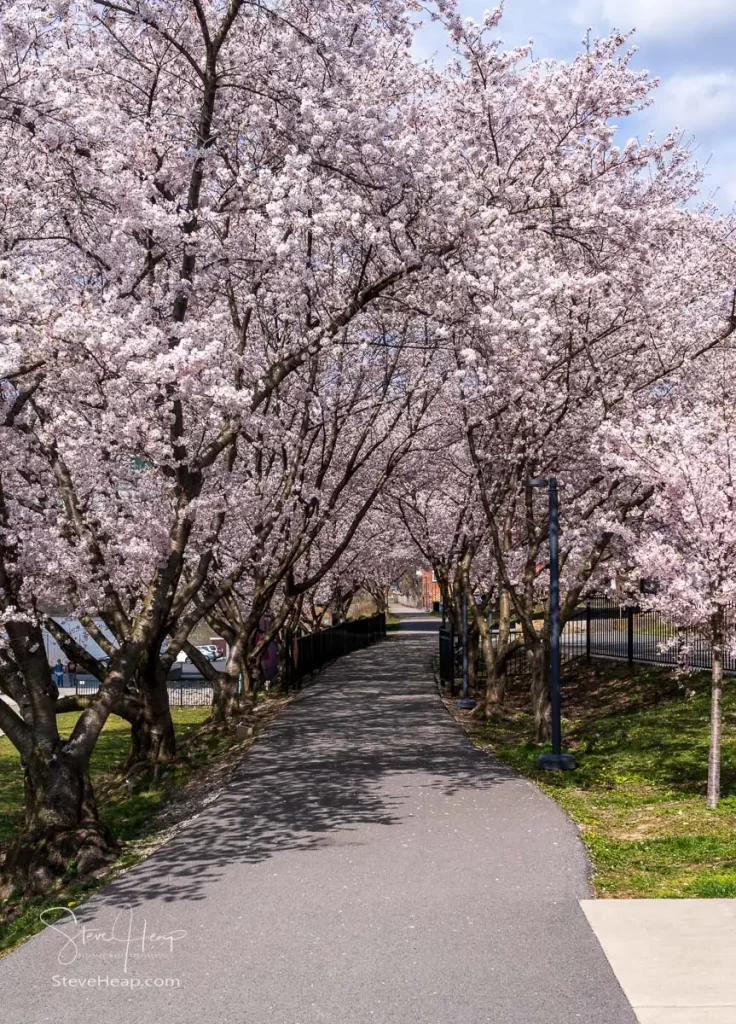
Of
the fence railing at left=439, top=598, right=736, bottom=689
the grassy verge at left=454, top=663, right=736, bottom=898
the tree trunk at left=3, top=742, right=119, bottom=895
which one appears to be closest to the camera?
the grassy verge at left=454, top=663, right=736, bottom=898

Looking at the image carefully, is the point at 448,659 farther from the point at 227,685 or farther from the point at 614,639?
the point at 227,685

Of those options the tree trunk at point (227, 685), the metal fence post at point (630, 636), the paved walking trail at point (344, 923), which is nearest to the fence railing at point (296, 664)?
the tree trunk at point (227, 685)

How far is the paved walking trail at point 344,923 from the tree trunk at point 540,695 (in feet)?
12.9

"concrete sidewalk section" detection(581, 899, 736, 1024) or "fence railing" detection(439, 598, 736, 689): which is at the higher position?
"fence railing" detection(439, 598, 736, 689)

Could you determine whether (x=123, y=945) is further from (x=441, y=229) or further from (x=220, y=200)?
(x=220, y=200)

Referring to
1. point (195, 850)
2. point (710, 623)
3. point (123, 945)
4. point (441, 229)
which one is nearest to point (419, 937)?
point (123, 945)

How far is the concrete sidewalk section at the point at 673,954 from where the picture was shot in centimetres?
536

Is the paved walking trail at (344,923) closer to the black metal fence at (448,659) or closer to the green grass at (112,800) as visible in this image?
the green grass at (112,800)

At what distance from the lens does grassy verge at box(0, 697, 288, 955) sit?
8891 mm

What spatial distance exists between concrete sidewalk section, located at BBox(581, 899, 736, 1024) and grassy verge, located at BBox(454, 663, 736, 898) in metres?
0.51

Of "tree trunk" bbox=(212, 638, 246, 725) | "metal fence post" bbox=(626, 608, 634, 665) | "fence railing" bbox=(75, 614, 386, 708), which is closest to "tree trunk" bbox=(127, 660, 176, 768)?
"tree trunk" bbox=(212, 638, 246, 725)

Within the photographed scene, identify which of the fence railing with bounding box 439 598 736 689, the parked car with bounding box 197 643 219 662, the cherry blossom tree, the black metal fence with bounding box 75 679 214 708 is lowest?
the black metal fence with bounding box 75 679 214 708

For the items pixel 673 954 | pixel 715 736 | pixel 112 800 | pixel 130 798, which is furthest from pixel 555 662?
pixel 673 954

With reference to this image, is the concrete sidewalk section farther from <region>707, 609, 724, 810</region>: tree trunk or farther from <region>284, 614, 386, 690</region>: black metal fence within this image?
<region>284, 614, 386, 690</region>: black metal fence
